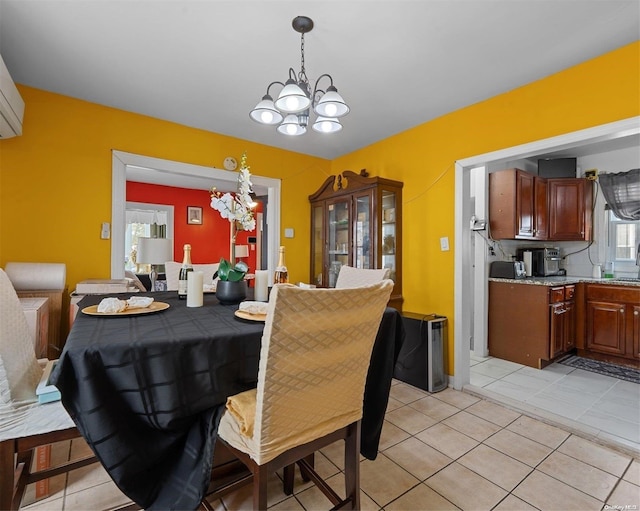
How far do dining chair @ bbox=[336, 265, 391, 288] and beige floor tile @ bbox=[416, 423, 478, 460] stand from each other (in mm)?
1023

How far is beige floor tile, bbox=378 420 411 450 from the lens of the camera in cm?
191

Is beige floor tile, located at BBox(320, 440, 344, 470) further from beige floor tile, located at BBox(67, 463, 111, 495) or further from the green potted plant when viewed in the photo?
beige floor tile, located at BBox(67, 463, 111, 495)

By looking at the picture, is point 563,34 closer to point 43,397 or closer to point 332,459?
point 332,459

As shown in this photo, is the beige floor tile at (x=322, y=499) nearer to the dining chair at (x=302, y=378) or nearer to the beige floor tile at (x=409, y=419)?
the dining chair at (x=302, y=378)

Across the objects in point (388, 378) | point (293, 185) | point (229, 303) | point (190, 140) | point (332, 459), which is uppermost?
point (190, 140)

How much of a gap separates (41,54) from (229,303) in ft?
6.61

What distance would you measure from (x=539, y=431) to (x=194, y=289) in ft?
7.53

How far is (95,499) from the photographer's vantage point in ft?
4.75

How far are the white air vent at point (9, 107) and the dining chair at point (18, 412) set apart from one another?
131 cm

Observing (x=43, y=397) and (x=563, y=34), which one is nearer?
(x=43, y=397)

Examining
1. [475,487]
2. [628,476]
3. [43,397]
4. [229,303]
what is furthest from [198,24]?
[628,476]

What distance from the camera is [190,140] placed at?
315 cm

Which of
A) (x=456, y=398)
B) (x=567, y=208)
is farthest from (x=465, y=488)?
(x=567, y=208)

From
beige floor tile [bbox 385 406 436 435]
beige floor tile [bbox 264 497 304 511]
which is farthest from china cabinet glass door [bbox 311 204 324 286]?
beige floor tile [bbox 264 497 304 511]
